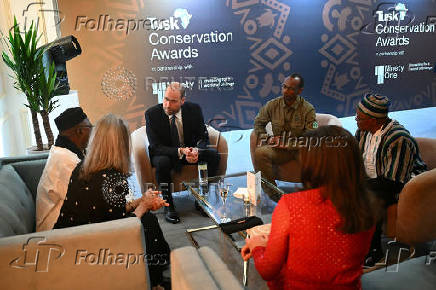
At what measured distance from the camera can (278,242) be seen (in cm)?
147

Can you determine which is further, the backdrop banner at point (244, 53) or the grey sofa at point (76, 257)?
the backdrop banner at point (244, 53)

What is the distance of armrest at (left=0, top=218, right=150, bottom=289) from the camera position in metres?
1.71

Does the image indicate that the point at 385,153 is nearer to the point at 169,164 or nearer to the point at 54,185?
the point at 169,164

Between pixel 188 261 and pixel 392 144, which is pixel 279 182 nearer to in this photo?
pixel 392 144

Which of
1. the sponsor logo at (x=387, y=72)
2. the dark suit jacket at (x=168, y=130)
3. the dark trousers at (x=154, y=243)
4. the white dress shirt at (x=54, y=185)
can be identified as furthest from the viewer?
the sponsor logo at (x=387, y=72)

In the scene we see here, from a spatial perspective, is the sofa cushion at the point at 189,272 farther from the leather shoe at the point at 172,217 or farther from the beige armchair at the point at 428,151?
the beige armchair at the point at 428,151

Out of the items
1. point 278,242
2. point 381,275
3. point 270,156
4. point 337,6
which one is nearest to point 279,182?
point 270,156

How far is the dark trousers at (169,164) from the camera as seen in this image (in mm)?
3596

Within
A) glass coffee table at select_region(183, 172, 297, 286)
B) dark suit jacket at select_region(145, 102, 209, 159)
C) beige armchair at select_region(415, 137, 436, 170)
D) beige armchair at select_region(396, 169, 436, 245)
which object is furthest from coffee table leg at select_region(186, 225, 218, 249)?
beige armchair at select_region(415, 137, 436, 170)

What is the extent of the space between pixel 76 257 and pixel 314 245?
1065 mm

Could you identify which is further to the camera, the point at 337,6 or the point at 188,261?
the point at 337,6

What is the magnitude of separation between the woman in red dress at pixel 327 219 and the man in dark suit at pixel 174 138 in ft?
7.01

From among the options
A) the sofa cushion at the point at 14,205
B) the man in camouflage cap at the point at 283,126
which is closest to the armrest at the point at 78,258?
the sofa cushion at the point at 14,205

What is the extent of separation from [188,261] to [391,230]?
1847mm
